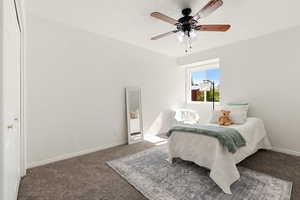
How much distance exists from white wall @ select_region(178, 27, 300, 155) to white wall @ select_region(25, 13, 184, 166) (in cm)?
224

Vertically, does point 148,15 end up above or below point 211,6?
above

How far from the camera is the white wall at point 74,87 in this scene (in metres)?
2.35

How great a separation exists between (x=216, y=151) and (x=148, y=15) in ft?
7.28

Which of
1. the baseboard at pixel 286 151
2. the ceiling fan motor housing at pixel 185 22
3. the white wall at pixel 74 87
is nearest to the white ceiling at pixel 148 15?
the ceiling fan motor housing at pixel 185 22

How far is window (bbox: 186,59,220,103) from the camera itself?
161 inches

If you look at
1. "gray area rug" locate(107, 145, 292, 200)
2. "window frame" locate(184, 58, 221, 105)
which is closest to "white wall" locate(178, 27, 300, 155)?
"window frame" locate(184, 58, 221, 105)

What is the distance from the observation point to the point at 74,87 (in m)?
2.74

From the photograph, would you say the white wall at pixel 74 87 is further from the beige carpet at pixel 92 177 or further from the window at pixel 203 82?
the window at pixel 203 82

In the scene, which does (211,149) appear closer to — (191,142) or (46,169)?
(191,142)

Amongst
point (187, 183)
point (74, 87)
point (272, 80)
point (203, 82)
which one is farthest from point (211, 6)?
point (203, 82)

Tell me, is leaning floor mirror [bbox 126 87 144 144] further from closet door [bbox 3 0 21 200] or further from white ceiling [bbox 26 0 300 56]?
closet door [bbox 3 0 21 200]

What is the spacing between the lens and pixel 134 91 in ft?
11.9

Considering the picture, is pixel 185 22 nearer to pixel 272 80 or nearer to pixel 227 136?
pixel 227 136

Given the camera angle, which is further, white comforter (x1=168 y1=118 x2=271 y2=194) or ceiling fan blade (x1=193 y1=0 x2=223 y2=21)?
white comforter (x1=168 y1=118 x2=271 y2=194)
